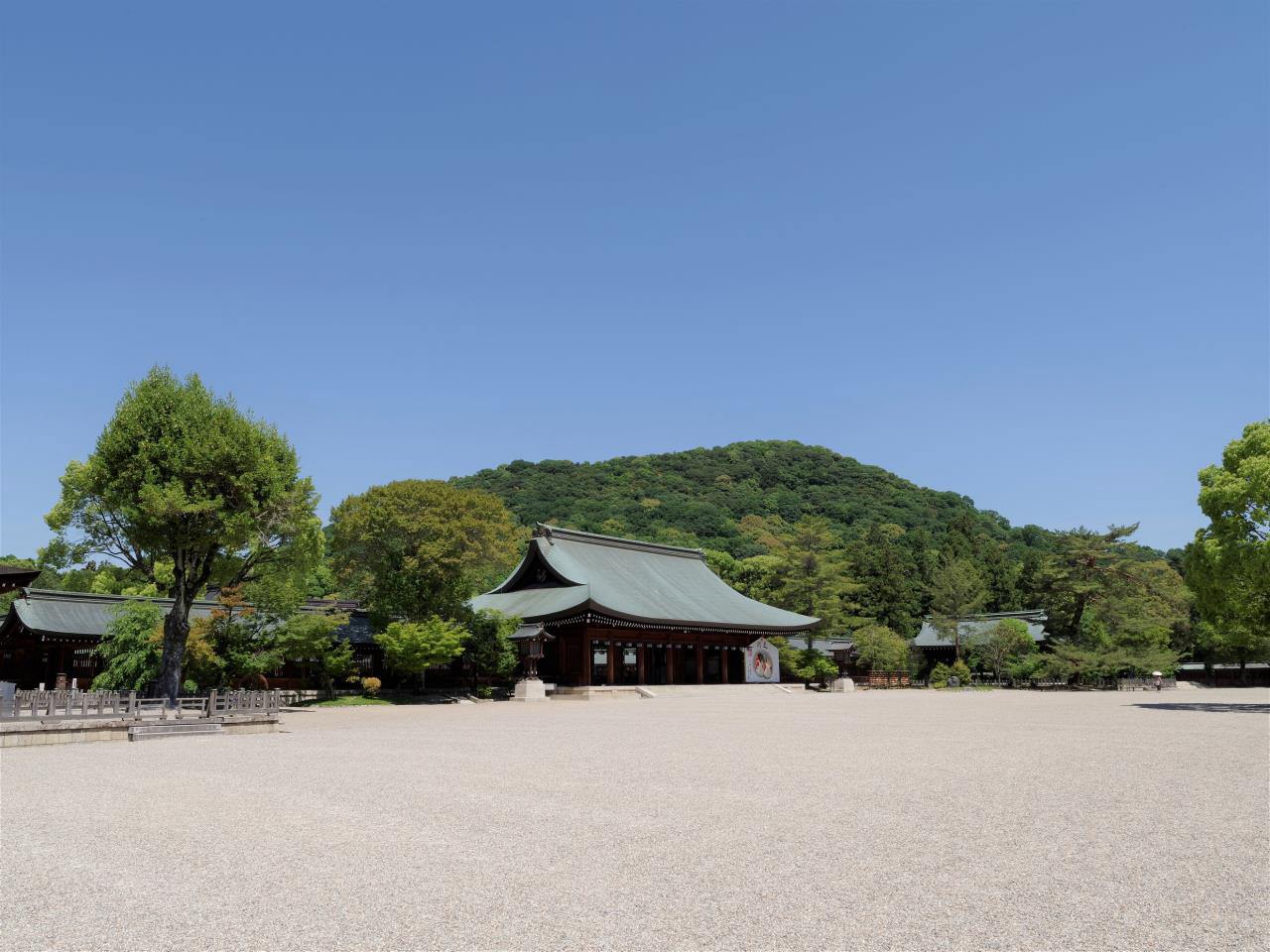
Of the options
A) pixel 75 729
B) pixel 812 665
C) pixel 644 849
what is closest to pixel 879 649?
pixel 812 665

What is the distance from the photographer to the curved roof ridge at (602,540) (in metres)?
44.9

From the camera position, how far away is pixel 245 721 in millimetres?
18703

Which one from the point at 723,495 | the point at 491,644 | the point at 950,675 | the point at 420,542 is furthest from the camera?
the point at 723,495

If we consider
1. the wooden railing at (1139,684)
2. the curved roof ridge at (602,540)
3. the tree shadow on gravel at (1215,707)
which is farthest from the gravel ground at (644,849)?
the wooden railing at (1139,684)

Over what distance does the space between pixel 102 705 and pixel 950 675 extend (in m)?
40.7

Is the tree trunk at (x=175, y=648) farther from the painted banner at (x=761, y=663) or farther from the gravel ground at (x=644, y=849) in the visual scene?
the painted banner at (x=761, y=663)

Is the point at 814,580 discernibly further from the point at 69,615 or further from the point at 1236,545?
the point at 69,615

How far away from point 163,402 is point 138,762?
1279 centimetres

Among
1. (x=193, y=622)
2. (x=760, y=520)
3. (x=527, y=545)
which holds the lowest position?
(x=193, y=622)

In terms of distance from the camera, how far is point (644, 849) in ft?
22.3

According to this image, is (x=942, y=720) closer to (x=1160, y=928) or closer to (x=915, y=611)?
(x=1160, y=928)

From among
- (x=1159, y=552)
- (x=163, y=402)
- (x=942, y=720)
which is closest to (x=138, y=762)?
(x=163, y=402)

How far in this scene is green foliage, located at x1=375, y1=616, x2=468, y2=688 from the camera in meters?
30.7

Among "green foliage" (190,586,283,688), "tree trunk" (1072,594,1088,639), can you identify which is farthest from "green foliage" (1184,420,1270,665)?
"green foliage" (190,586,283,688)
